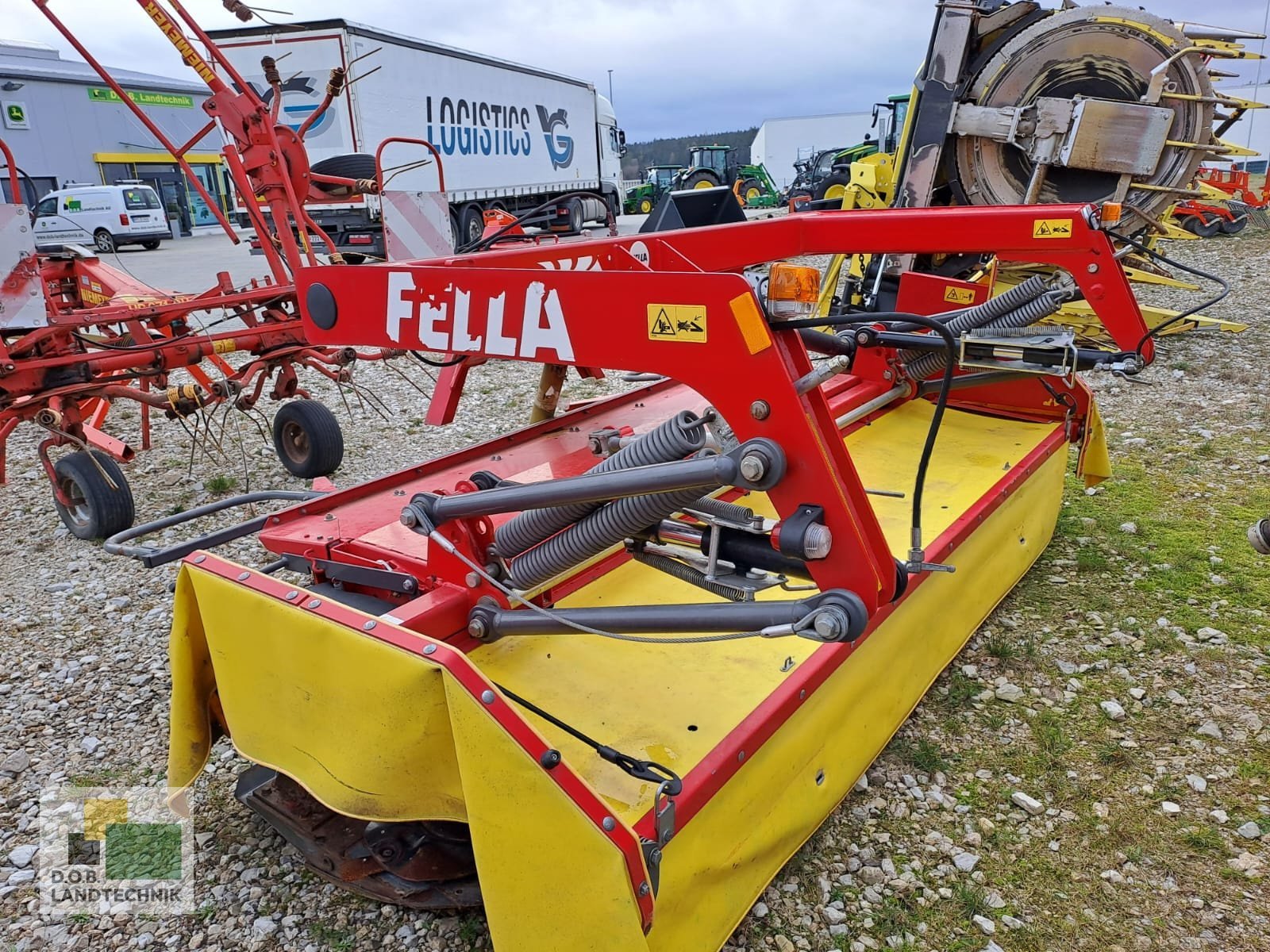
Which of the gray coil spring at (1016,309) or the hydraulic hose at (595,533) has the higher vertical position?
the gray coil spring at (1016,309)

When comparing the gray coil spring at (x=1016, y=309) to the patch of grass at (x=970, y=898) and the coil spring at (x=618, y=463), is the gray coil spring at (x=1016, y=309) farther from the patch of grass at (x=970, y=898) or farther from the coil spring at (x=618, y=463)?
the patch of grass at (x=970, y=898)

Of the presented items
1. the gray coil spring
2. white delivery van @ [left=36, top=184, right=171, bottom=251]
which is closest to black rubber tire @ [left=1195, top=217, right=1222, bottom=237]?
the gray coil spring

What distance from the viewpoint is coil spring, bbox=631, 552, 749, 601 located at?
194 centimetres

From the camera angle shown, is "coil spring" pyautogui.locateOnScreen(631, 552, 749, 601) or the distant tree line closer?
"coil spring" pyautogui.locateOnScreen(631, 552, 749, 601)

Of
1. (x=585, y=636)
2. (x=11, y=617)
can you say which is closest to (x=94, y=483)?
(x=11, y=617)

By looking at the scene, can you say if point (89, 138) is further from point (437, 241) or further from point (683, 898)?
point (683, 898)

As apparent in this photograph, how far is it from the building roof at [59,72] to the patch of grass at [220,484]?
1040 inches

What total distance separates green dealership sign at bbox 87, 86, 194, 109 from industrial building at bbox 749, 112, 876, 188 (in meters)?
25.1

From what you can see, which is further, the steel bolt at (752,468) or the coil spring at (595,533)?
the coil spring at (595,533)

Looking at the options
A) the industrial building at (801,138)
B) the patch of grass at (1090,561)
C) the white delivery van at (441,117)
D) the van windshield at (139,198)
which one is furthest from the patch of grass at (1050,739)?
the industrial building at (801,138)

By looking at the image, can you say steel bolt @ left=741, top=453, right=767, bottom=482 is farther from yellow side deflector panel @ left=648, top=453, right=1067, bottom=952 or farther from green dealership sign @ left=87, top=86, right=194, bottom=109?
green dealership sign @ left=87, top=86, right=194, bottom=109

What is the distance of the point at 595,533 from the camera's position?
2.02 metres

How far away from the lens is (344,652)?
1798 mm

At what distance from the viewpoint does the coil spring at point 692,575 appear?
1938mm
